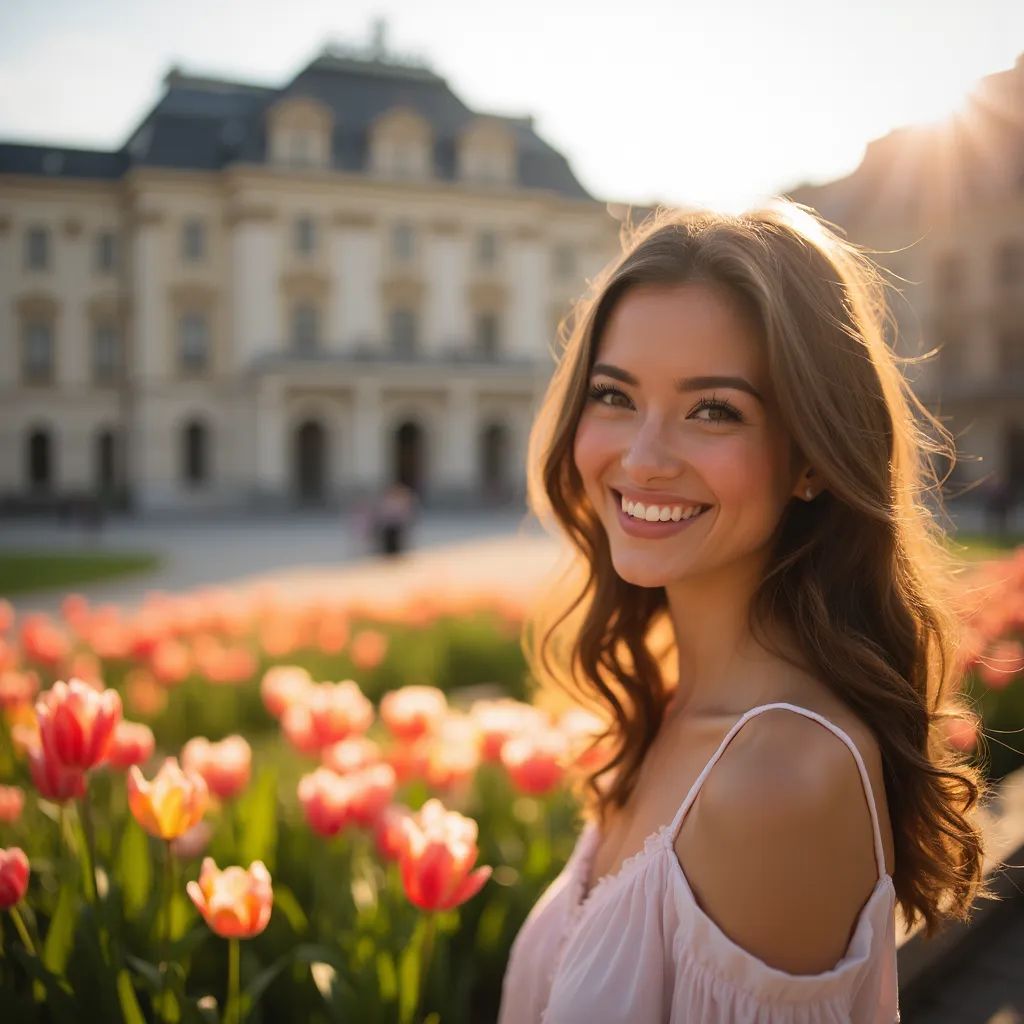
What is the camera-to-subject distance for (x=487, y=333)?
136ft

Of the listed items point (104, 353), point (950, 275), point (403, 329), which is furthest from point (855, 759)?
point (104, 353)

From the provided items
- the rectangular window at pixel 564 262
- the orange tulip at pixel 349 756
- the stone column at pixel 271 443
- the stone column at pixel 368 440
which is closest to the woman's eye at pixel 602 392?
the orange tulip at pixel 349 756

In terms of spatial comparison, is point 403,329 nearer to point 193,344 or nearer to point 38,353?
point 193,344

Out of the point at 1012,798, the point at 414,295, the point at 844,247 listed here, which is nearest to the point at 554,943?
the point at 844,247

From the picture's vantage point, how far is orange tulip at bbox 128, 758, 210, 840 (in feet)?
5.46

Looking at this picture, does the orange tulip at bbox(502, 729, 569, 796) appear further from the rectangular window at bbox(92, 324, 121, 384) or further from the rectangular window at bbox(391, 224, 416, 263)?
the rectangular window at bbox(92, 324, 121, 384)

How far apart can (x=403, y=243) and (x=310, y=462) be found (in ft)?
31.3

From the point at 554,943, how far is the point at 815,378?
1112 mm

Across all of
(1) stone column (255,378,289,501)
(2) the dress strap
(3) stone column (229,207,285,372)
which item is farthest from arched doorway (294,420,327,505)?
(2) the dress strap

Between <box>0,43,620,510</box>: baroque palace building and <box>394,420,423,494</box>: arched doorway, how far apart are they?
80mm

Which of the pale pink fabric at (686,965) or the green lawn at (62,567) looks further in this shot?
the green lawn at (62,567)

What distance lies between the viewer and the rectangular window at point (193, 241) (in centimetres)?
3866

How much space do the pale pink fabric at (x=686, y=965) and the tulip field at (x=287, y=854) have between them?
264 mm

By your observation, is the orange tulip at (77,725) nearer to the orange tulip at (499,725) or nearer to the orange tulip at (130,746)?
the orange tulip at (130,746)
